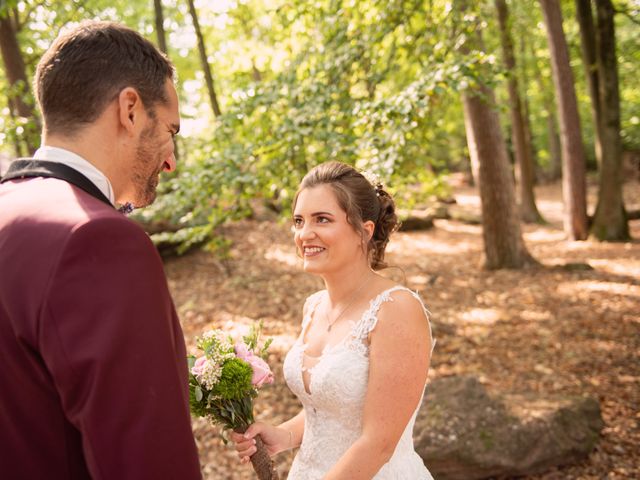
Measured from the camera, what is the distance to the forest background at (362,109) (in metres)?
5.09

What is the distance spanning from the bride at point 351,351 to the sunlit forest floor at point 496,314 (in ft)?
8.13

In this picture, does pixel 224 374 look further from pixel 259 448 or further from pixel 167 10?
pixel 167 10

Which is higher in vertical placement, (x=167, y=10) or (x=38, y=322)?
(x=167, y=10)

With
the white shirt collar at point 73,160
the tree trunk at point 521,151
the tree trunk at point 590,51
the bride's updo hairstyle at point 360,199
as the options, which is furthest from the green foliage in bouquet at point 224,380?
the tree trunk at point 521,151

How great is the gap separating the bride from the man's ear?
1.25m

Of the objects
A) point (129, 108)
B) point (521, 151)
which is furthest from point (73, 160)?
point (521, 151)

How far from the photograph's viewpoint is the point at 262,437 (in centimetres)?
253

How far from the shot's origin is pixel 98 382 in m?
1.06

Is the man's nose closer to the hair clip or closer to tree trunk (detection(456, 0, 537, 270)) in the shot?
the hair clip

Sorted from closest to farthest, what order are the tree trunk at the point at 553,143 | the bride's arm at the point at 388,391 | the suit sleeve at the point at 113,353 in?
the suit sleeve at the point at 113,353 < the bride's arm at the point at 388,391 < the tree trunk at the point at 553,143

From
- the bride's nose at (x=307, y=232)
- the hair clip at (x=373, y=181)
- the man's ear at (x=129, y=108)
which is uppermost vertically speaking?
the man's ear at (x=129, y=108)

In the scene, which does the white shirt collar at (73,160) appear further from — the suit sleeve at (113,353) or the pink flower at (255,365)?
the pink flower at (255,365)

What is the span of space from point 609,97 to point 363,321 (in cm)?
1160

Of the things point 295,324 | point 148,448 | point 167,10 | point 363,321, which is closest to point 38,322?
point 148,448
